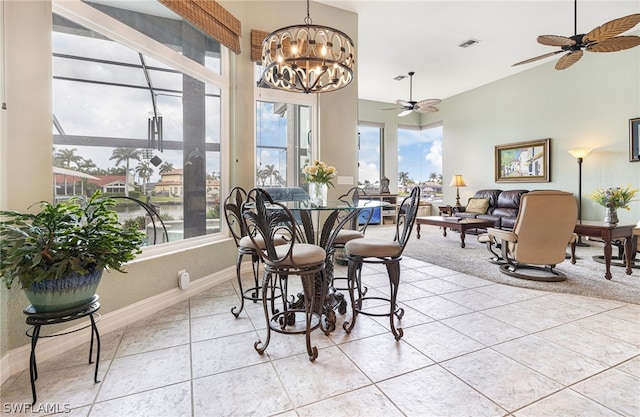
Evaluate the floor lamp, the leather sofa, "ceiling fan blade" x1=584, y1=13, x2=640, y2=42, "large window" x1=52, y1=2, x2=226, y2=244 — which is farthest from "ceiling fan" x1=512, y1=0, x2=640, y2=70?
"large window" x1=52, y1=2, x2=226, y2=244

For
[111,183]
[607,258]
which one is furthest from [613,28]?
[111,183]

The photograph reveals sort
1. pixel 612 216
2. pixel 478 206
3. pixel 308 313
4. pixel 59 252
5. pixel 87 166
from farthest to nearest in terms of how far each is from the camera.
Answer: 1. pixel 478 206
2. pixel 612 216
3. pixel 87 166
4. pixel 308 313
5. pixel 59 252

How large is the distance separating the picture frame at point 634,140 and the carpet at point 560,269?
1516 millimetres

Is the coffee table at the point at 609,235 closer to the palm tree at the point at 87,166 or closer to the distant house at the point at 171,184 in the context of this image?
the distant house at the point at 171,184

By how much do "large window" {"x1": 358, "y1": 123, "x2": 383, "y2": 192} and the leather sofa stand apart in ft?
8.38

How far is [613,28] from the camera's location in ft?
9.22

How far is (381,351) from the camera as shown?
5.92 ft

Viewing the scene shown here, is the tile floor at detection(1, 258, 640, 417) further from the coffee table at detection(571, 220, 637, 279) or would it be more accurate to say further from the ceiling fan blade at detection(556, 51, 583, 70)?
the ceiling fan blade at detection(556, 51, 583, 70)

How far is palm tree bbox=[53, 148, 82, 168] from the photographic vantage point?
1.99 metres

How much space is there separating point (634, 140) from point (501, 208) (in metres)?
2.20

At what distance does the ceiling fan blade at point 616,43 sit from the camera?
304 centimetres

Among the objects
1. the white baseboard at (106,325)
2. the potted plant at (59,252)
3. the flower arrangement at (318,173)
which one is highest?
the flower arrangement at (318,173)

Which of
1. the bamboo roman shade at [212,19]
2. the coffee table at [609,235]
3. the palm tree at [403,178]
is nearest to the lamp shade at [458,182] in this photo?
the palm tree at [403,178]

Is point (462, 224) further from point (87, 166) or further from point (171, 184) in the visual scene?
point (87, 166)
